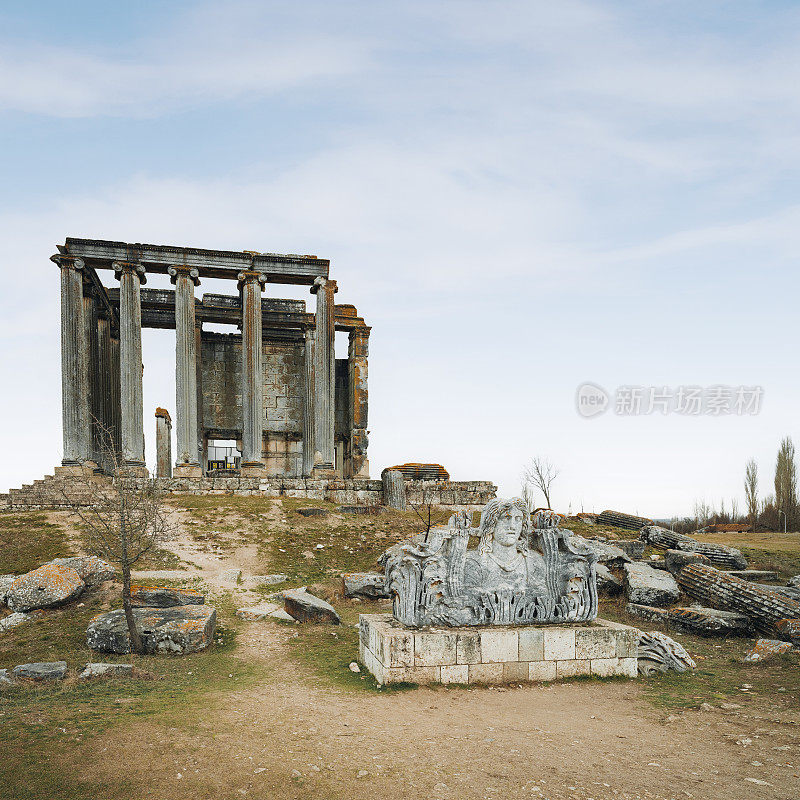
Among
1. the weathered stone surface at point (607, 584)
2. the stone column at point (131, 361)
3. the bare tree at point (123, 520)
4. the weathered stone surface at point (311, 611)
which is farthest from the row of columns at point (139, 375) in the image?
the weathered stone surface at point (607, 584)

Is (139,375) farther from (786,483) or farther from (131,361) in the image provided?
(786,483)

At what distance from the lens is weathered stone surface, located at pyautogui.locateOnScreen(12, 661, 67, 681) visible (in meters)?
8.05

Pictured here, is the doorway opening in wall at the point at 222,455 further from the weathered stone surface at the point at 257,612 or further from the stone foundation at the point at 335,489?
the weathered stone surface at the point at 257,612

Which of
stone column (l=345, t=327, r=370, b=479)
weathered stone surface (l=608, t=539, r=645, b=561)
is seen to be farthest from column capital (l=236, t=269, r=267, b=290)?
weathered stone surface (l=608, t=539, r=645, b=561)

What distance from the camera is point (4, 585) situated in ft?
37.9

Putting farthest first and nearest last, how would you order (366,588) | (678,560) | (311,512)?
(311,512) → (678,560) → (366,588)

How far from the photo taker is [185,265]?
24188 millimetres

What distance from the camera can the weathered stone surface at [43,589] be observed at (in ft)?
36.6

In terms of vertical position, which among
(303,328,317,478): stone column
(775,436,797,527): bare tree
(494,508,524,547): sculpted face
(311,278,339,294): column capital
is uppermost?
(311,278,339,294): column capital

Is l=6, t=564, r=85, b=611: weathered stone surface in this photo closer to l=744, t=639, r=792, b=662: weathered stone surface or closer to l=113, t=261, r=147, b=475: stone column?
l=113, t=261, r=147, b=475: stone column

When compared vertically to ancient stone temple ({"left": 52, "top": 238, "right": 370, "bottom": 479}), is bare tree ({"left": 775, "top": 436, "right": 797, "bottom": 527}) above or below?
below

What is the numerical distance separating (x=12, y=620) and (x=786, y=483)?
37799 mm

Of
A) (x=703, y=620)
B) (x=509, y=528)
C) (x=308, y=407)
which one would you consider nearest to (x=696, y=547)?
(x=703, y=620)

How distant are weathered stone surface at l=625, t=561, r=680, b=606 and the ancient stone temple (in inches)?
538
